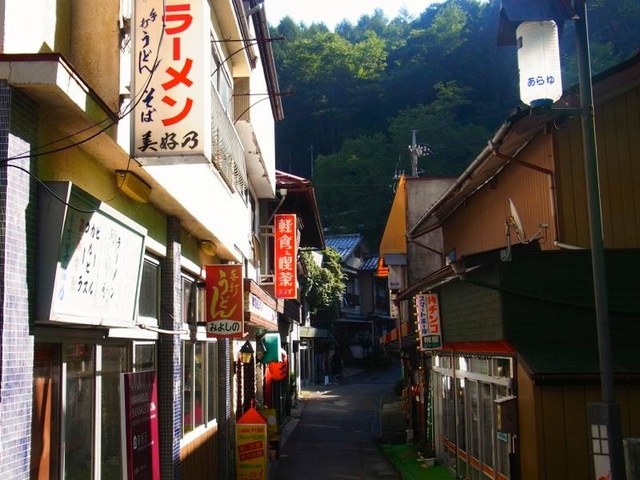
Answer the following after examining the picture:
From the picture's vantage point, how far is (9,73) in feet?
16.5

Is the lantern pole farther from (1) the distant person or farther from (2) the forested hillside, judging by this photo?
(1) the distant person

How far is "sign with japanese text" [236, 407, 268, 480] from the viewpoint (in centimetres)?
1400

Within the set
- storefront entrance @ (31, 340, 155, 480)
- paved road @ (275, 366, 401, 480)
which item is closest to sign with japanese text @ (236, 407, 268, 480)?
paved road @ (275, 366, 401, 480)

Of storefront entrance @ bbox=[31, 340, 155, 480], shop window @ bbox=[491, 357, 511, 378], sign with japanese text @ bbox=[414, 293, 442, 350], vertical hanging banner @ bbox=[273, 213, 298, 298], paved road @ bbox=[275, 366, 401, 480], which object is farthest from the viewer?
vertical hanging banner @ bbox=[273, 213, 298, 298]

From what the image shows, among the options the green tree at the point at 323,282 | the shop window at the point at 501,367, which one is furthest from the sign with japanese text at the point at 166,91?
the green tree at the point at 323,282

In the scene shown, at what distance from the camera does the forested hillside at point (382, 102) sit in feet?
158

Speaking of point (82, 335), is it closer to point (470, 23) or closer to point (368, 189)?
point (368, 189)

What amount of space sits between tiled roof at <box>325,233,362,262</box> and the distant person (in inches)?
282

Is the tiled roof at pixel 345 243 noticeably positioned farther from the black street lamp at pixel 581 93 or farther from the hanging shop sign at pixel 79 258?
the hanging shop sign at pixel 79 258

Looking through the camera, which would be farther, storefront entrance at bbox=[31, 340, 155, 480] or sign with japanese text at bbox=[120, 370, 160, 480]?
sign with japanese text at bbox=[120, 370, 160, 480]

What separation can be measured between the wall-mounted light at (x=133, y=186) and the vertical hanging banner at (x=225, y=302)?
13.2 feet

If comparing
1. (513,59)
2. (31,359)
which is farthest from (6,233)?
(513,59)

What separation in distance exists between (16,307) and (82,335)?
164cm

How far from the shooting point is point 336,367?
166 ft
